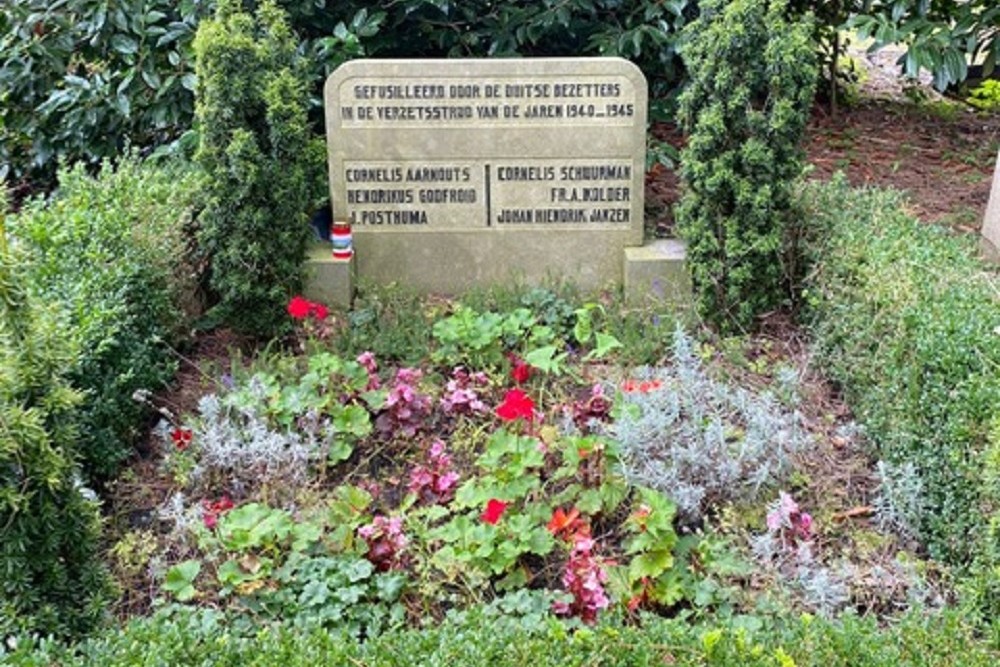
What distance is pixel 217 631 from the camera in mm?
2770

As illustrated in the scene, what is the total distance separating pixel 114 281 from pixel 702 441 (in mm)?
2122

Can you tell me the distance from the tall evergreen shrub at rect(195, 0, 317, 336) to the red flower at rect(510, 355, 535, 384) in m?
1.03

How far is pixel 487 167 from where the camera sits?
509 cm

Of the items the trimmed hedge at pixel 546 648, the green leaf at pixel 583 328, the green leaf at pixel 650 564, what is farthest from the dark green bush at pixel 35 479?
the green leaf at pixel 583 328

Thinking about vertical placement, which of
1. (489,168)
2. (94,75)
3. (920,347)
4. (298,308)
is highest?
(94,75)

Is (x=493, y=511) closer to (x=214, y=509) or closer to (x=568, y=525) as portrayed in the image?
(x=568, y=525)

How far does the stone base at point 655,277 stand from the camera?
16.3 feet

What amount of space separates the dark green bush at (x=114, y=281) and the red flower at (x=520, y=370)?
4.30 ft

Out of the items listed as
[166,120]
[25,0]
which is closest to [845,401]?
[166,120]

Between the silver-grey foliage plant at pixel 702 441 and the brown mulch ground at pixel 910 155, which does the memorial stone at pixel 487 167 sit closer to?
the brown mulch ground at pixel 910 155

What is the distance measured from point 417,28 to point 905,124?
3.30 meters

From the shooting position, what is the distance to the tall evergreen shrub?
4.43m

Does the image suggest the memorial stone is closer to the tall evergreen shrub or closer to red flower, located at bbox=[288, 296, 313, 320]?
the tall evergreen shrub

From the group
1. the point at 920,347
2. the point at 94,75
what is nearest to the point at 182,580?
the point at 920,347
